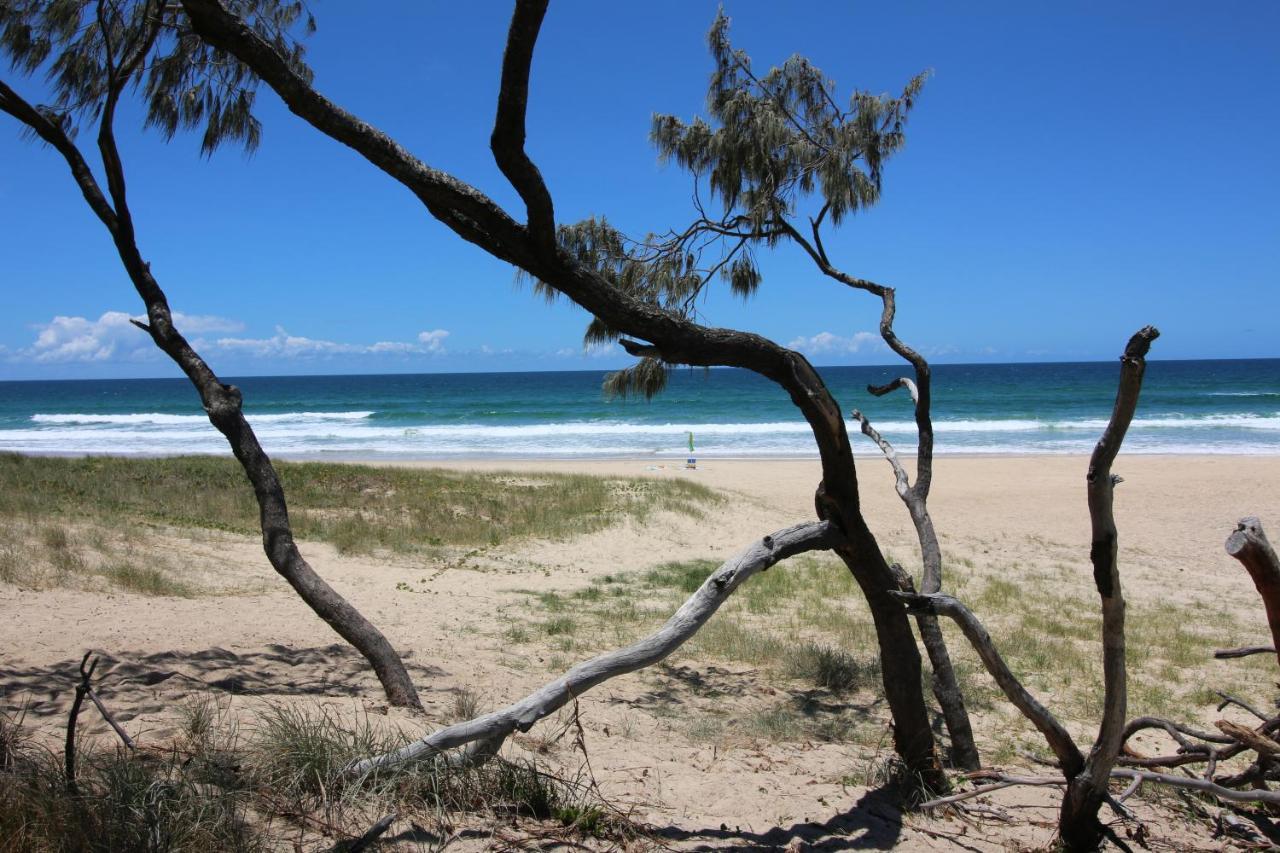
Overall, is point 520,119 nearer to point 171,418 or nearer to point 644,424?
point 644,424

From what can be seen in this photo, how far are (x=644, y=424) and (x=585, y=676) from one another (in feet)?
129

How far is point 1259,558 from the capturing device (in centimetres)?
310

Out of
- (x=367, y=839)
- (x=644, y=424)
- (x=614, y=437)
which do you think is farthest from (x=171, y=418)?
(x=367, y=839)

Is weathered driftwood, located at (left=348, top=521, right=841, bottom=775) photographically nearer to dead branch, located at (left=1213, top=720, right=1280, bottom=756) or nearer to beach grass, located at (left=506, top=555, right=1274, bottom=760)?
beach grass, located at (left=506, top=555, right=1274, bottom=760)

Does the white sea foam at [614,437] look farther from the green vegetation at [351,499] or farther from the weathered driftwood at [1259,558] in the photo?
the weathered driftwood at [1259,558]

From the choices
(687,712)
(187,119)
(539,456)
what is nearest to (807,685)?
(687,712)

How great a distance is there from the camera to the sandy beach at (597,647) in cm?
401

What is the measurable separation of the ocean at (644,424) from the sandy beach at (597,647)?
32.7 ft

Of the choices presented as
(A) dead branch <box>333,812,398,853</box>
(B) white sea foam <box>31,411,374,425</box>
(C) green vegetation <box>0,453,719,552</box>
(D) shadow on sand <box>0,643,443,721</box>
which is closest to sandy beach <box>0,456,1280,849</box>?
(D) shadow on sand <box>0,643,443,721</box>

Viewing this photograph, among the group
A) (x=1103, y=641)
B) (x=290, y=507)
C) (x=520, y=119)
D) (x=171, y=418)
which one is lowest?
(x=290, y=507)

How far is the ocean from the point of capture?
1314 inches

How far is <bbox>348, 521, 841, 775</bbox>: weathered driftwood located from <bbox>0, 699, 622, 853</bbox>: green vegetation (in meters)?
0.12

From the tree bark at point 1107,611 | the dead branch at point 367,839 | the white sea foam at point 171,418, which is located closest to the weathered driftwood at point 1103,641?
the tree bark at point 1107,611

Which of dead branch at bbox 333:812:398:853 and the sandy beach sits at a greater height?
dead branch at bbox 333:812:398:853
